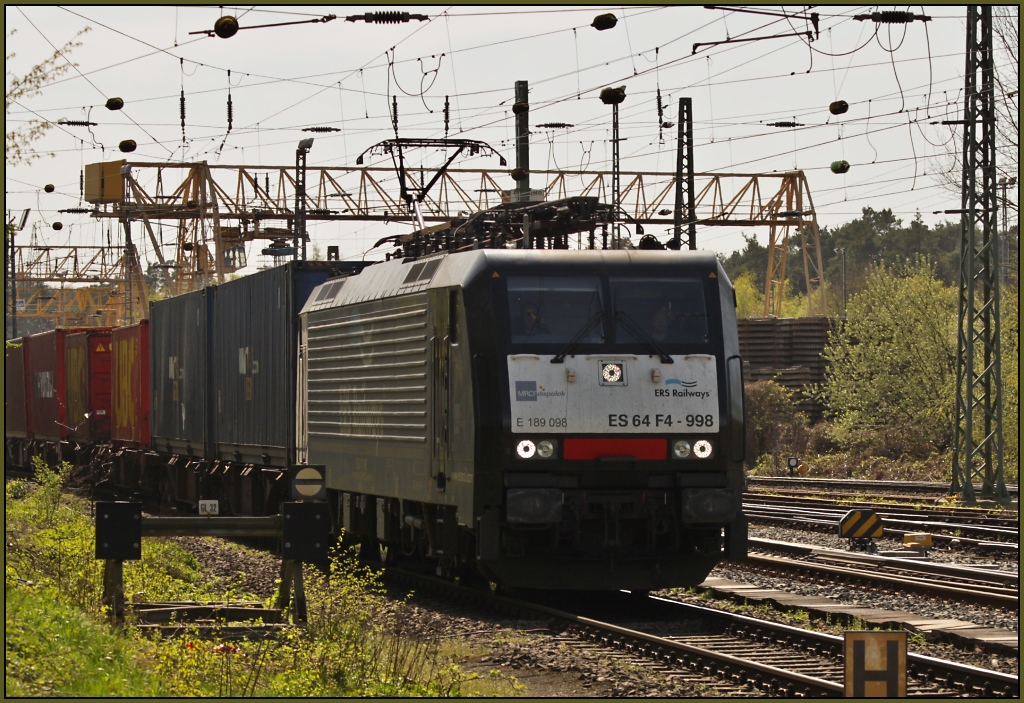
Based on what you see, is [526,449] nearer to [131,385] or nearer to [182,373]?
[182,373]

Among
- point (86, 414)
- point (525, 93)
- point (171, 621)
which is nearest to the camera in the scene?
point (171, 621)

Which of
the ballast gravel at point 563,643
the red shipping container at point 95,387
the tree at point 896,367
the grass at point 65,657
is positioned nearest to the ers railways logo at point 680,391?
the ballast gravel at point 563,643

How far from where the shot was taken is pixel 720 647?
37.3ft

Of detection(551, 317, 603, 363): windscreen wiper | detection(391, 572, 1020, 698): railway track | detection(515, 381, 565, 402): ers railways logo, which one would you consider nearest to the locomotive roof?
detection(551, 317, 603, 363): windscreen wiper

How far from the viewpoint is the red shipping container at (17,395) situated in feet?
133

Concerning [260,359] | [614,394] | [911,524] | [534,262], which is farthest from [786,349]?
[614,394]

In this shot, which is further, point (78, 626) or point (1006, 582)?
point (1006, 582)

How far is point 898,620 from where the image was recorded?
481 inches

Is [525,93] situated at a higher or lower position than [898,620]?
higher

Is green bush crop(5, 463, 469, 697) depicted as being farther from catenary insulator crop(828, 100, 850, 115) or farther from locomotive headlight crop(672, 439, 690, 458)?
catenary insulator crop(828, 100, 850, 115)

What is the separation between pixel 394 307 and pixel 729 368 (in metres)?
3.71

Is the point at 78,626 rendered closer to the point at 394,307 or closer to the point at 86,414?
the point at 394,307

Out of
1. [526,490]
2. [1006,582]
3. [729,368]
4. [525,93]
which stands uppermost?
[525,93]

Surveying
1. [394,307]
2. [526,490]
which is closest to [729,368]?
[526,490]
